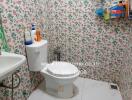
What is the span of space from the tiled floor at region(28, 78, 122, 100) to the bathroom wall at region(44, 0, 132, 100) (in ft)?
0.37

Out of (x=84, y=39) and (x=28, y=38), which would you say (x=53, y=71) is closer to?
(x=28, y=38)

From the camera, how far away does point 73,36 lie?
2.51 metres

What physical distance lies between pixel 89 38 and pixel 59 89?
0.90 meters

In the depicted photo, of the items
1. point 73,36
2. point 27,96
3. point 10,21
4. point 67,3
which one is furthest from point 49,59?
point 10,21

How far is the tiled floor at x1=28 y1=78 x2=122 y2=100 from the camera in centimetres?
221

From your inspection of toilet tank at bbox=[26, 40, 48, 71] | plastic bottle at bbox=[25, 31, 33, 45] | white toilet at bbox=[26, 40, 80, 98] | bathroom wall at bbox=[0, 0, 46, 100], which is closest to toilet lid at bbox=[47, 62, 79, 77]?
white toilet at bbox=[26, 40, 80, 98]

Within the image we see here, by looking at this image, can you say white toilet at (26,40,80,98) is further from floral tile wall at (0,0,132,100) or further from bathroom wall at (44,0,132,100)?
bathroom wall at (44,0,132,100)

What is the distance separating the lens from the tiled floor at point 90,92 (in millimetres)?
2205

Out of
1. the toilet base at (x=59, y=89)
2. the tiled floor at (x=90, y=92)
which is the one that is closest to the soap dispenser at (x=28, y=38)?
the toilet base at (x=59, y=89)

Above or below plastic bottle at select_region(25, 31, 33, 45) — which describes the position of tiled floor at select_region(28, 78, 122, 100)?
below

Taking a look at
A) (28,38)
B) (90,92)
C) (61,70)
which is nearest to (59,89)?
(61,70)

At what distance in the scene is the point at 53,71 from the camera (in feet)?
6.70

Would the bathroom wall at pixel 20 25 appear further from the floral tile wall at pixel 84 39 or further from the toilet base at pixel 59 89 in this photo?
the toilet base at pixel 59 89

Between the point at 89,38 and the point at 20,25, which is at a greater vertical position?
the point at 20,25
